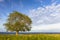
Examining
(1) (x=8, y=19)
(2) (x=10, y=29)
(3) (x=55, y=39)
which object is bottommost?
(3) (x=55, y=39)

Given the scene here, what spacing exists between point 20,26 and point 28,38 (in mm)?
24384

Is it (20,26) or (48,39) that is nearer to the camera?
(48,39)

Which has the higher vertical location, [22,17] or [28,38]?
[22,17]

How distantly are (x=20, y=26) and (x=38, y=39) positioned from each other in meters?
24.5

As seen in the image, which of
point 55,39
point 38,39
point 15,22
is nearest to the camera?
point 38,39

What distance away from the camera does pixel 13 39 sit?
844 centimetres

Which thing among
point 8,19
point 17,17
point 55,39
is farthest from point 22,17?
point 55,39

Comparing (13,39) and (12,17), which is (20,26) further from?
(13,39)

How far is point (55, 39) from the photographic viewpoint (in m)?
9.39

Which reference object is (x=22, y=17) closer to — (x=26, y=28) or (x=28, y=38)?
(x=26, y=28)

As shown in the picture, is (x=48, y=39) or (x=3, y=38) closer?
(x=3, y=38)

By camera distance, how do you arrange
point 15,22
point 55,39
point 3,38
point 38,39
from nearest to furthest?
point 3,38 → point 38,39 → point 55,39 → point 15,22

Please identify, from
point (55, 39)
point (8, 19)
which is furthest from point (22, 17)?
point (55, 39)

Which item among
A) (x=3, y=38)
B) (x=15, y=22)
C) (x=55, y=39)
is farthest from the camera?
(x=15, y=22)
